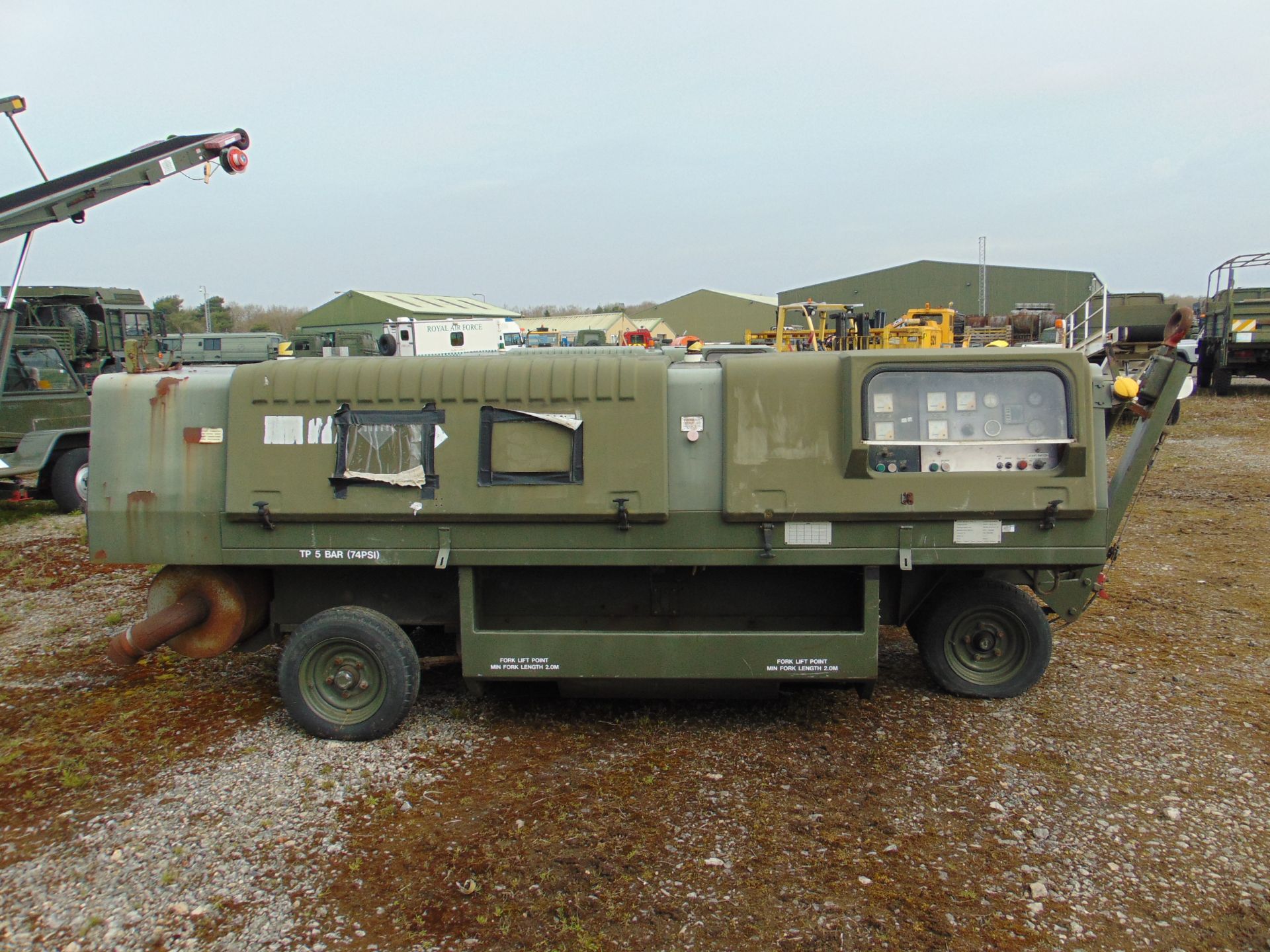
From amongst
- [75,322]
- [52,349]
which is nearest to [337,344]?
[75,322]

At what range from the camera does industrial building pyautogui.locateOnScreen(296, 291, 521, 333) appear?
51031 millimetres

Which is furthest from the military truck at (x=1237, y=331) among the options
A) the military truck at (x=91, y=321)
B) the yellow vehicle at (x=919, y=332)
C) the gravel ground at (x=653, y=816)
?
the military truck at (x=91, y=321)

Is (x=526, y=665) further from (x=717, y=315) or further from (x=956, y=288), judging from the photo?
(x=717, y=315)

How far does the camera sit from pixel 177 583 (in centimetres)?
499

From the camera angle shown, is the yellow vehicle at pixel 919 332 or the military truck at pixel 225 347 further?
the military truck at pixel 225 347

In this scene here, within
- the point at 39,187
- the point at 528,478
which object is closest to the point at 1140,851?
the point at 528,478

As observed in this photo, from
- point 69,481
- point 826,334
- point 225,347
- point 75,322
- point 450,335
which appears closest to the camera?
point 69,481

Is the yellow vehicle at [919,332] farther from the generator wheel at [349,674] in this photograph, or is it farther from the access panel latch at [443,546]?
the generator wheel at [349,674]

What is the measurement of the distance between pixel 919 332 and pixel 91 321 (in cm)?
1767

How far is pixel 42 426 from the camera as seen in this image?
38.2 feet

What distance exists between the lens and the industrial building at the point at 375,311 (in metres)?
51.0

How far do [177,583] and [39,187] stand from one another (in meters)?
5.66

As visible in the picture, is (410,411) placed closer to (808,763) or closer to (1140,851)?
(808,763)

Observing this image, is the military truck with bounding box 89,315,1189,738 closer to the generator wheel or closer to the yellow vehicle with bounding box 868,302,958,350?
the generator wheel
